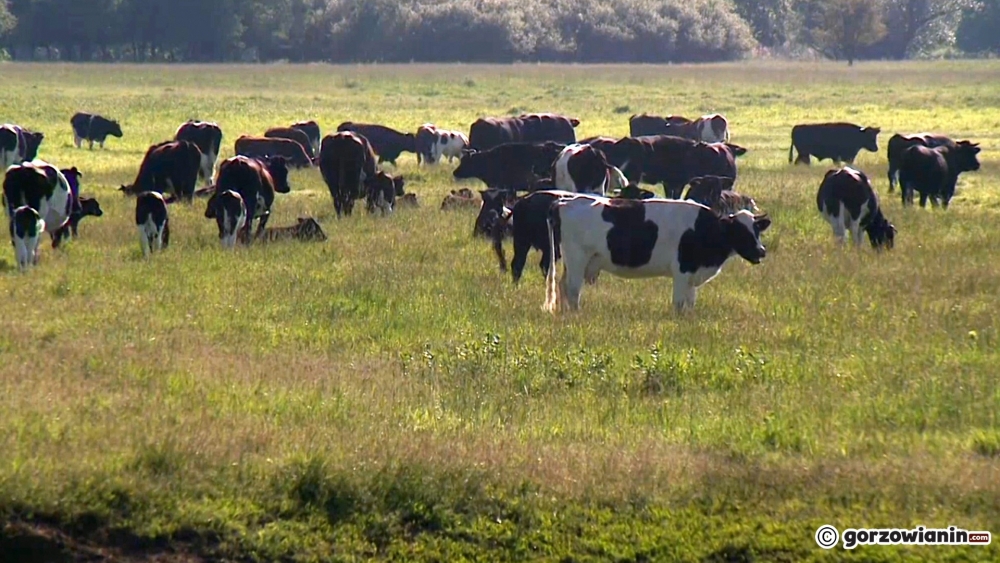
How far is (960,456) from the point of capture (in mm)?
9219

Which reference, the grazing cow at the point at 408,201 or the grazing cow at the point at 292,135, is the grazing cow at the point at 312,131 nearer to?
the grazing cow at the point at 292,135

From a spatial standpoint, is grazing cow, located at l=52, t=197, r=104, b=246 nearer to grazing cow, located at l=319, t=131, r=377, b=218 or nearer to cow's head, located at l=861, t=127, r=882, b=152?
grazing cow, located at l=319, t=131, r=377, b=218

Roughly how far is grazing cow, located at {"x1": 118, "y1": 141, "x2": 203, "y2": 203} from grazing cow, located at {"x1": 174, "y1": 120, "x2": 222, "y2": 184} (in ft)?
14.5

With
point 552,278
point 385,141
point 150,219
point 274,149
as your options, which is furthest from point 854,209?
point 385,141

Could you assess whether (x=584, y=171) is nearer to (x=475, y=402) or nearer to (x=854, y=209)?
(x=854, y=209)

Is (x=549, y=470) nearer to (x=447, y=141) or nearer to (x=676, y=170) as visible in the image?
(x=676, y=170)

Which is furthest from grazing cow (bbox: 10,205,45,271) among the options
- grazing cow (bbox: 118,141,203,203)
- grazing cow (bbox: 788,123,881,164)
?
grazing cow (bbox: 788,123,881,164)

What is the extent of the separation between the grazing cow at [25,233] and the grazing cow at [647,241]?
6055mm

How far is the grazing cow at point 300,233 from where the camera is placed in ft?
64.1

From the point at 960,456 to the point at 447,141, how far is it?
28015 mm

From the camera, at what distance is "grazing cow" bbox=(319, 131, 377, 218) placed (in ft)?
77.5

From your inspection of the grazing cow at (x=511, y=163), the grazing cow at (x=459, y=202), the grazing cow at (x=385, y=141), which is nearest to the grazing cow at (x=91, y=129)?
the grazing cow at (x=385, y=141)

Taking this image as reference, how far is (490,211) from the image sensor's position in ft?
66.7

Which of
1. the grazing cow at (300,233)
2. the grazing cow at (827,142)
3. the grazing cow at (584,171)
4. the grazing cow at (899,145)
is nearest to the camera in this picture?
the grazing cow at (300,233)
